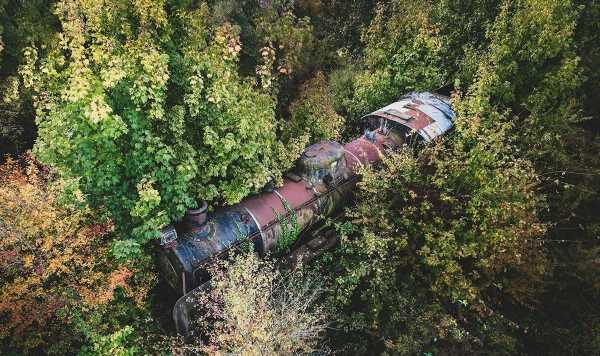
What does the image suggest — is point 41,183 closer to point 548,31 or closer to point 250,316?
point 250,316

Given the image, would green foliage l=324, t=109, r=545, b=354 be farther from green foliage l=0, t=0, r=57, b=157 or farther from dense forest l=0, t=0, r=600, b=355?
green foliage l=0, t=0, r=57, b=157

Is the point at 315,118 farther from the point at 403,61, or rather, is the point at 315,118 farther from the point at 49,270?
the point at 49,270

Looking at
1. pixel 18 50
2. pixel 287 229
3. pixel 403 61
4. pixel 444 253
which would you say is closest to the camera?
pixel 444 253

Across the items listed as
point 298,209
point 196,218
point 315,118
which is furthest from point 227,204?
point 315,118

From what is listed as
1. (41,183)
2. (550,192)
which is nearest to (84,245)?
(41,183)

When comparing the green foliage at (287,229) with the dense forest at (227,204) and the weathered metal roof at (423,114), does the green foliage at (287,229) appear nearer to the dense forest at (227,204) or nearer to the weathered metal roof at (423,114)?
the dense forest at (227,204)

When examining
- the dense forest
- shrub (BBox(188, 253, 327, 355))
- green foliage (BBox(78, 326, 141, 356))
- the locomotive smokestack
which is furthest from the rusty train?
green foliage (BBox(78, 326, 141, 356))

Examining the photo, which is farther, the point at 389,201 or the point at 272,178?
the point at 272,178
